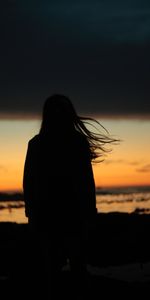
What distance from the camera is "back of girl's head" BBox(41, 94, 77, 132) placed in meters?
5.65

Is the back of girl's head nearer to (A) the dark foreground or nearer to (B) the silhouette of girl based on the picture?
(B) the silhouette of girl

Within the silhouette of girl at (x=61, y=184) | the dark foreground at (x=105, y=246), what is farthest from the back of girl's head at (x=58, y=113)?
the dark foreground at (x=105, y=246)

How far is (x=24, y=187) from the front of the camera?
18.5 feet

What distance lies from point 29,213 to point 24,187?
0.23 meters

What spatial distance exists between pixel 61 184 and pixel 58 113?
61 centimetres

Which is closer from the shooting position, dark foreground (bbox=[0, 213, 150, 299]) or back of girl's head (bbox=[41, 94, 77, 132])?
back of girl's head (bbox=[41, 94, 77, 132])

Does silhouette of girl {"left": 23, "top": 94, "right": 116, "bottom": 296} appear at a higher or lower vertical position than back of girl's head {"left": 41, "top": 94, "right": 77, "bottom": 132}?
lower

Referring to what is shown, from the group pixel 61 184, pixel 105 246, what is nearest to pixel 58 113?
pixel 61 184

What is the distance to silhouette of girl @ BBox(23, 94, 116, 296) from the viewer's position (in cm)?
546

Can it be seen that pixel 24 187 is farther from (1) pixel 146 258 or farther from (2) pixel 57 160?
(1) pixel 146 258

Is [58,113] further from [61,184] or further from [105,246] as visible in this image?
[105,246]

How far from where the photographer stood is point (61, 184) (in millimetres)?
5527

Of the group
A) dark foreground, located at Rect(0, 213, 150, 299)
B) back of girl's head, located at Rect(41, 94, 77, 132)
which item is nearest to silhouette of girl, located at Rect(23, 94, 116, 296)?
back of girl's head, located at Rect(41, 94, 77, 132)

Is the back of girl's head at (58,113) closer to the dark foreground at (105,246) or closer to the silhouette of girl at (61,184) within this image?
the silhouette of girl at (61,184)
